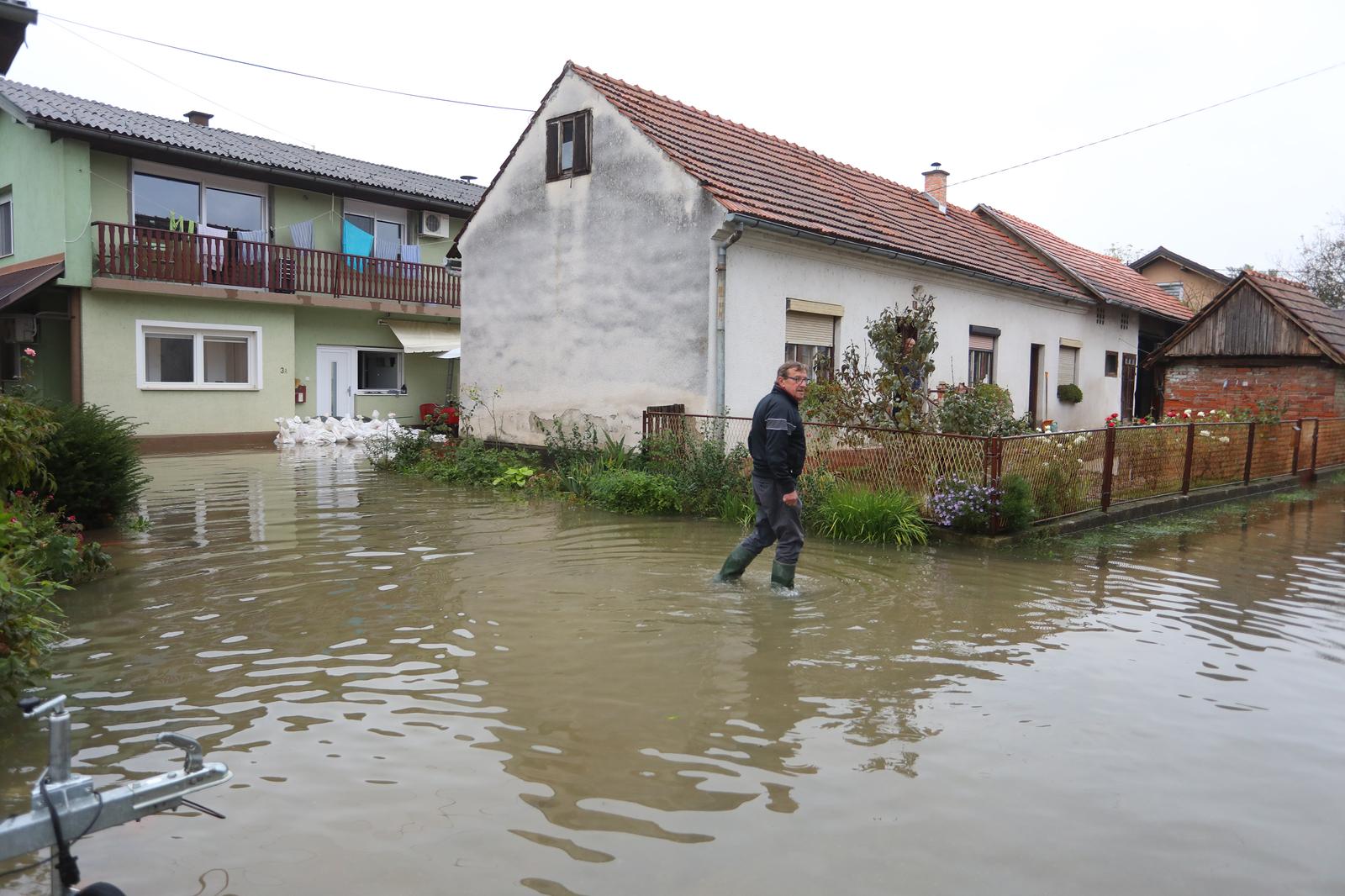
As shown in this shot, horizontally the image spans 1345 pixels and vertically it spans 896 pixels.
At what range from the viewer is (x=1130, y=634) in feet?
20.9

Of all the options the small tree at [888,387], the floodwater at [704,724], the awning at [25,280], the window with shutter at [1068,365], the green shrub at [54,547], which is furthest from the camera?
the window with shutter at [1068,365]

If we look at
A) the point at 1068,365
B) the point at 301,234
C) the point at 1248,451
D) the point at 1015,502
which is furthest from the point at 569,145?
the point at 1068,365

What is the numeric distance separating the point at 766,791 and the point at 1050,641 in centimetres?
311

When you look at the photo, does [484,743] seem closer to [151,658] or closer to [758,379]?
[151,658]

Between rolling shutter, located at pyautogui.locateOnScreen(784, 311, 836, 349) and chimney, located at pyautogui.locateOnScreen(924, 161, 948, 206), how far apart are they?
8519mm

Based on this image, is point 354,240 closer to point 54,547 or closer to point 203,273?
point 203,273

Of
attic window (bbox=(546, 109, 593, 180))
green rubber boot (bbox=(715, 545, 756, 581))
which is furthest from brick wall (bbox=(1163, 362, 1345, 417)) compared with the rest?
green rubber boot (bbox=(715, 545, 756, 581))

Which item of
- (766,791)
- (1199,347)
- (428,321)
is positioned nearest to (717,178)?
(766,791)

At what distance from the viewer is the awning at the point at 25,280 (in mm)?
17766

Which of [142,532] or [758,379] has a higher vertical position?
[758,379]

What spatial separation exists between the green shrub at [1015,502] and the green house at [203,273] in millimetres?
13333

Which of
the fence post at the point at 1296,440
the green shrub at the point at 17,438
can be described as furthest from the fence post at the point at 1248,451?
the green shrub at the point at 17,438

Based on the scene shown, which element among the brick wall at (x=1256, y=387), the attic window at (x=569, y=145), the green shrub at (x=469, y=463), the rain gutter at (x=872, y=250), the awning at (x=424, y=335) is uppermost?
the attic window at (x=569, y=145)

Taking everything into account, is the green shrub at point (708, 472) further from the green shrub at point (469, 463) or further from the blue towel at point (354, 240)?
the blue towel at point (354, 240)
